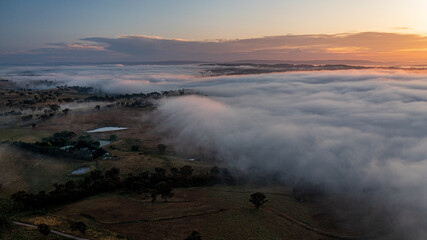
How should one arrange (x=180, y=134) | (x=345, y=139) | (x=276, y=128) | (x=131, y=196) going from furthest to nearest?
(x=180, y=134) < (x=276, y=128) < (x=345, y=139) < (x=131, y=196)

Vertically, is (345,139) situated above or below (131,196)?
above

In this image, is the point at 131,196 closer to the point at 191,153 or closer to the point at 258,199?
the point at 258,199

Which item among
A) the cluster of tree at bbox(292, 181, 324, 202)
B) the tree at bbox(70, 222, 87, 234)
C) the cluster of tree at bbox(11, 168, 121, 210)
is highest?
the tree at bbox(70, 222, 87, 234)

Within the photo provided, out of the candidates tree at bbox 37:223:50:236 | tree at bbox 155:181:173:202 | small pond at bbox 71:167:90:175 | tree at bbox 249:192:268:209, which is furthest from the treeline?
tree at bbox 249:192:268:209

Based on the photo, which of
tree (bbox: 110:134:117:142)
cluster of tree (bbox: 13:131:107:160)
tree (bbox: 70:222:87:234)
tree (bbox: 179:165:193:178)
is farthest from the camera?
tree (bbox: 110:134:117:142)

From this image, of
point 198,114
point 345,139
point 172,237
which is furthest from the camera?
point 198,114

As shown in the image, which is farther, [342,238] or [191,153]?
[191,153]

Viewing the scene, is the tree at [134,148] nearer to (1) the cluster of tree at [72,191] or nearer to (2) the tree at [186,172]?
(1) the cluster of tree at [72,191]

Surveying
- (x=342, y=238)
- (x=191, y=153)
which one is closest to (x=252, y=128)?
(x=191, y=153)

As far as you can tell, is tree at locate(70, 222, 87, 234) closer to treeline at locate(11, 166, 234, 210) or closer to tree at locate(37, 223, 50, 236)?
tree at locate(37, 223, 50, 236)
